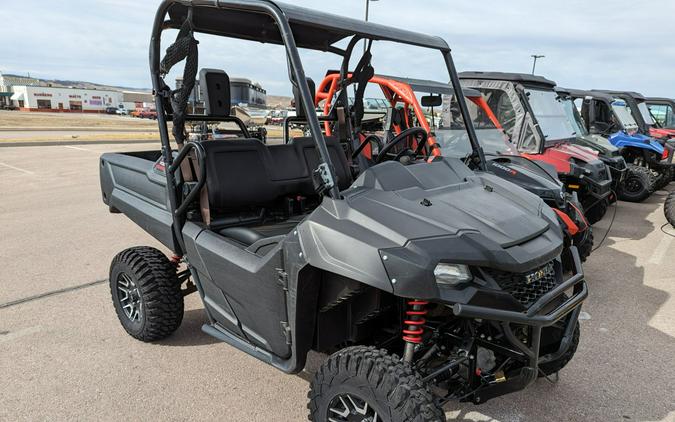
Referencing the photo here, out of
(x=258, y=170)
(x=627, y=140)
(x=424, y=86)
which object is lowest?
(x=627, y=140)

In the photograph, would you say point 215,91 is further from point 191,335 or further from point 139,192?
point 191,335

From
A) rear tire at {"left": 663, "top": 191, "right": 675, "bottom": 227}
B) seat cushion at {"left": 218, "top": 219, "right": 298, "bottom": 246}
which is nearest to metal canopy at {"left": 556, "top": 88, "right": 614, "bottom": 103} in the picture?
rear tire at {"left": 663, "top": 191, "right": 675, "bottom": 227}

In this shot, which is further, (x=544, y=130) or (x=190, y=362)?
(x=544, y=130)

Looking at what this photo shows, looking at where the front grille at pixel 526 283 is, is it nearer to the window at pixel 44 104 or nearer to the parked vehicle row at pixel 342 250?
the parked vehicle row at pixel 342 250

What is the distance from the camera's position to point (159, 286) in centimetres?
316

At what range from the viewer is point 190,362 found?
307cm

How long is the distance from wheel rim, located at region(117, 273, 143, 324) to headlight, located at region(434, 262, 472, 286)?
2.13 meters

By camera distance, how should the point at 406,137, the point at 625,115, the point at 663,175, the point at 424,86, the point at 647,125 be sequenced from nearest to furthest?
the point at 406,137, the point at 424,86, the point at 663,175, the point at 625,115, the point at 647,125

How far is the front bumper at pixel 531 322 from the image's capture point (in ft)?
6.00

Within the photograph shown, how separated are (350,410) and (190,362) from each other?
4.70 feet

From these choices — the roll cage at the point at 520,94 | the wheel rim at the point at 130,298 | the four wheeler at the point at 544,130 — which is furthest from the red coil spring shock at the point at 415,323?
the roll cage at the point at 520,94

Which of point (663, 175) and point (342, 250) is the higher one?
point (342, 250)

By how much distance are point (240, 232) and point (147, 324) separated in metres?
0.94

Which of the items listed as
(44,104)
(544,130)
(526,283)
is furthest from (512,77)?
(44,104)
